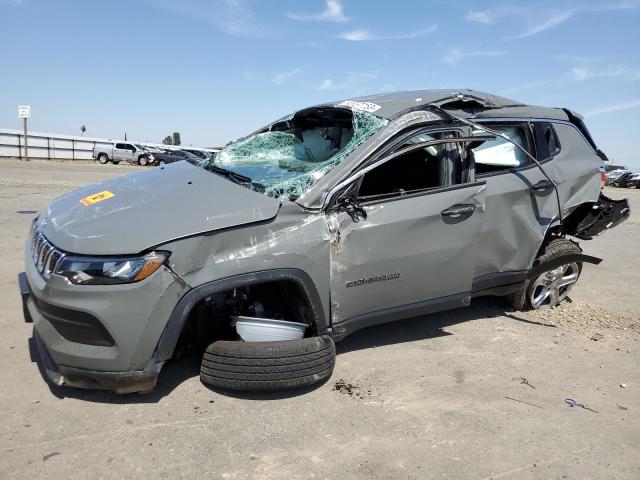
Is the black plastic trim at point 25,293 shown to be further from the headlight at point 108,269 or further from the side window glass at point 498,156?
the side window glass at point 498,156

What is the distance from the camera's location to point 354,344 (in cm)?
391

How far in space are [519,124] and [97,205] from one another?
3.56 m

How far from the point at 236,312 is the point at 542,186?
9.25 ft

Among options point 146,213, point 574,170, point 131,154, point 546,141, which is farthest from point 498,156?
point 131,154

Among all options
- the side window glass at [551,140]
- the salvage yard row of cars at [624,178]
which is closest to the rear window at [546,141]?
the side window glass at [551,140]

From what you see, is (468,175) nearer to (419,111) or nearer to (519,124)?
(419,111)

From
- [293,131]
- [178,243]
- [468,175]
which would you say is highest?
[293,131]

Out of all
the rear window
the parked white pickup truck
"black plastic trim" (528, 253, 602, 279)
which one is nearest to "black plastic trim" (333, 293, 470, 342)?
"black plastic trim" (528, 253, 602, 279)

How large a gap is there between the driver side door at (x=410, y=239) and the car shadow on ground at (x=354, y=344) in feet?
1.80

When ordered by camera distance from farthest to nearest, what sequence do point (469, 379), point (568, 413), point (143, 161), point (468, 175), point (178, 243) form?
point (143, 161), point (468, 175), point (469, 379), point (568, 413), point (178, 243)

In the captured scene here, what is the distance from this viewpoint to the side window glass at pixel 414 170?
3715 millimetres

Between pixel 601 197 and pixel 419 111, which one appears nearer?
pixel 419 111

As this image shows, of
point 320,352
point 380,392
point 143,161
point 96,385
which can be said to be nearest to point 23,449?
point 96,385

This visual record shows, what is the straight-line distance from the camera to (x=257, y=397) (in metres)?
3.09
